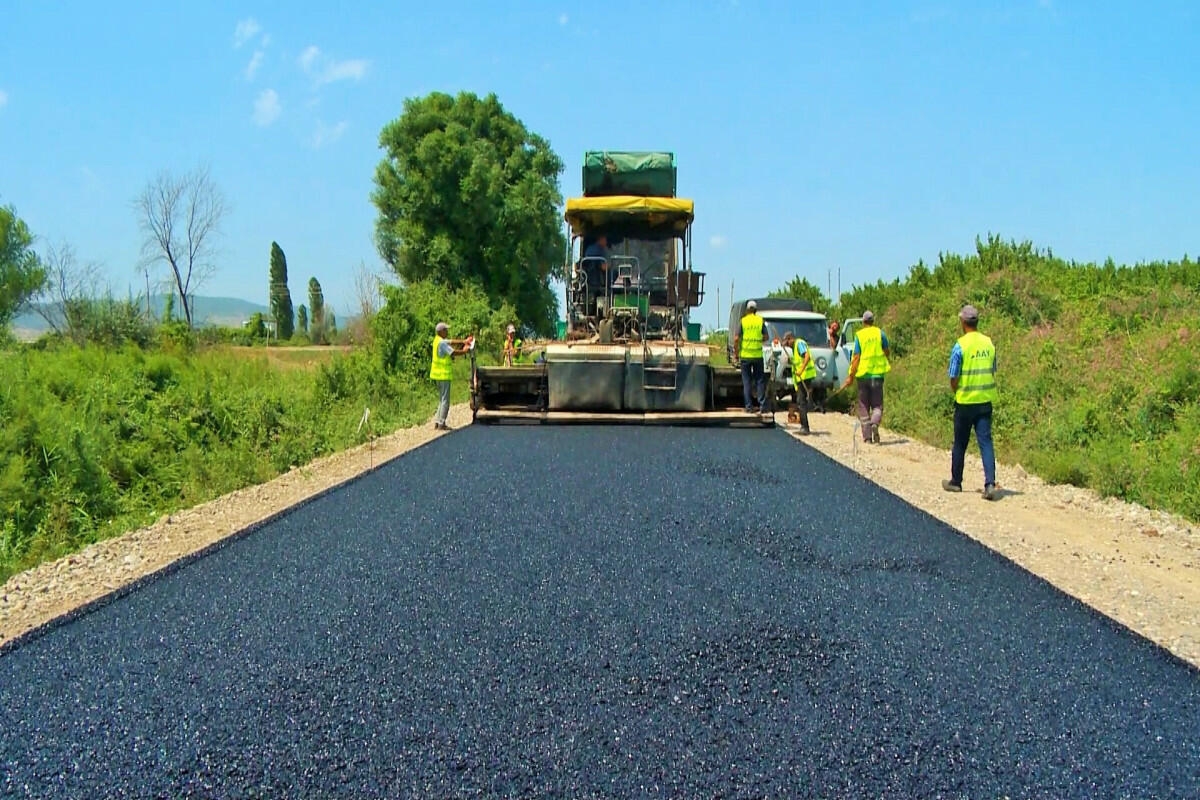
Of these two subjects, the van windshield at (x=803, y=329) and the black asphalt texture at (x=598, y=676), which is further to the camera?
the van windshield at (x=803, y=329)

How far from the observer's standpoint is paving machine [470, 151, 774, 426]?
1223cm

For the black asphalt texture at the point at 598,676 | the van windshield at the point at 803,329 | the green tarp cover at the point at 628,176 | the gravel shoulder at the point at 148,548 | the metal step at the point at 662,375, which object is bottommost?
the gravel shoulder at the point at 148,548

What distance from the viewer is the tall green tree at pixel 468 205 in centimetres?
3170

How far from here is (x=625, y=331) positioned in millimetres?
13492

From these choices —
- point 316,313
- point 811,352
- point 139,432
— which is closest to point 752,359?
point 811,352

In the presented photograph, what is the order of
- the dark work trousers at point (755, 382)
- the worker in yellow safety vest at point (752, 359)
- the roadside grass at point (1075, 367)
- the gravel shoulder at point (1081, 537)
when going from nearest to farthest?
1. the gravel shoulder at point (1081, 537)
2. the roadside grass at point (1075, 367)
3. the worker in yellow safety vest at point (752, 359)
4. the dark work trousers at point (755, 382)

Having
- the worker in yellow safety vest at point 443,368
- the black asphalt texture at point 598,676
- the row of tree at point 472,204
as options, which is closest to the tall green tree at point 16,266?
the row of tree at point 472,204

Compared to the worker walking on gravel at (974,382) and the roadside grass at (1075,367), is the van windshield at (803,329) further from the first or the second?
the worker walking on gravel at (974,382)

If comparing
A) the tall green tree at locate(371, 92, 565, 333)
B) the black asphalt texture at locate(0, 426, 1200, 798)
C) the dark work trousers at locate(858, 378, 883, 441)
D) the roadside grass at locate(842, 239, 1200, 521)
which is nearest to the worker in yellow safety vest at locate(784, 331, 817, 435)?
the dark work trousers at locate(858, 378, 883, 441)

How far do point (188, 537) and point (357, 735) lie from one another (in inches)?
174

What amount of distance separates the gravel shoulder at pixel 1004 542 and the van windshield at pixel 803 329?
689 centimetres

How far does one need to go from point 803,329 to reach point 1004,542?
11586mm

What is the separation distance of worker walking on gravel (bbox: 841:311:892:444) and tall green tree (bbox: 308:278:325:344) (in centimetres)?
4557

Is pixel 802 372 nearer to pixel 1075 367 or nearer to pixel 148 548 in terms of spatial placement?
pixel 1075 367
